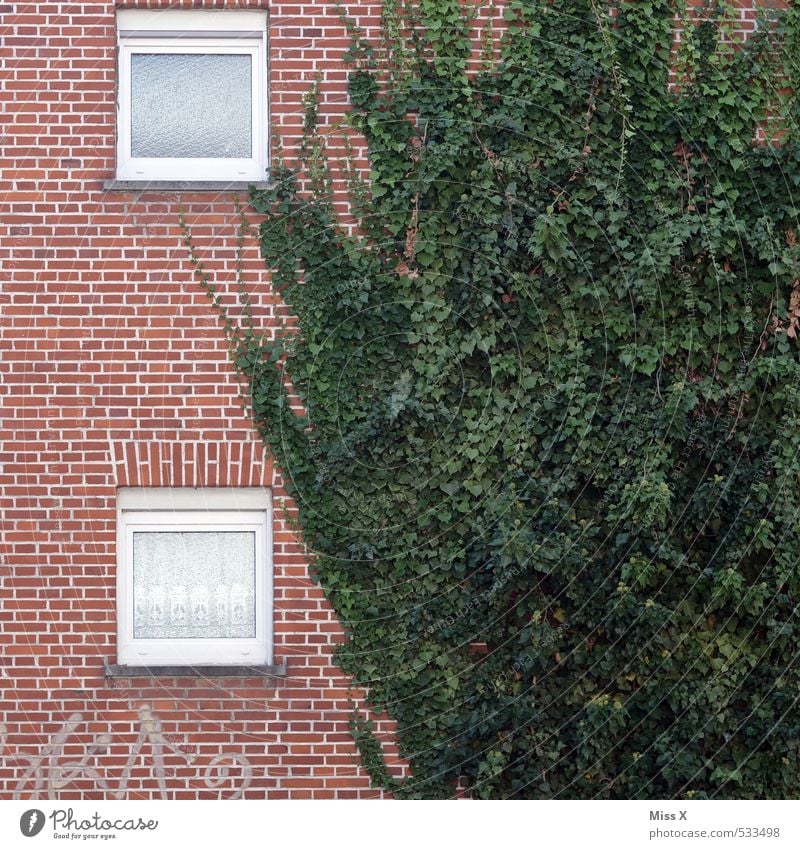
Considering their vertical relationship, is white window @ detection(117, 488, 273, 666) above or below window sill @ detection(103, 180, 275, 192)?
below

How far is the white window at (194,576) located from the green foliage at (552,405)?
46 centimetres

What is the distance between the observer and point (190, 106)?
8062 millimetres

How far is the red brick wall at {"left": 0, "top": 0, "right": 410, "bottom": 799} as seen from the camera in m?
7.68

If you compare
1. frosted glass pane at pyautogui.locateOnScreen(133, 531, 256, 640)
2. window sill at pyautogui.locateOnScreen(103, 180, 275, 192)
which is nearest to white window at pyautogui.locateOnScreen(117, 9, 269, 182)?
window sill at pyautogui.locateOnScreen(103, 180, 275, 192)

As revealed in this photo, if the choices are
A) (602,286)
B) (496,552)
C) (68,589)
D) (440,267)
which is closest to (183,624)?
(68,589)

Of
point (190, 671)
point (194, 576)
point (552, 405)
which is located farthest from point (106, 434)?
point (552, 405)

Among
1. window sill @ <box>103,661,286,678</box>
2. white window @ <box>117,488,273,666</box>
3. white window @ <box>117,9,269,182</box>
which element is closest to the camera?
window sill @ <box>103,661,286,678</box>

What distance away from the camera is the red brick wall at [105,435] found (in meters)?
7.68

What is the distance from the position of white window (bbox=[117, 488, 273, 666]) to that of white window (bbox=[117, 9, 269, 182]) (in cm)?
209

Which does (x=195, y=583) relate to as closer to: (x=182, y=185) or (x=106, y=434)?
(x=106, y=434)

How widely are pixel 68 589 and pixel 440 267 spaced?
3062 mm

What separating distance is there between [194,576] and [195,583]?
4 centimetres

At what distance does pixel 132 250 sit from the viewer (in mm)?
7809

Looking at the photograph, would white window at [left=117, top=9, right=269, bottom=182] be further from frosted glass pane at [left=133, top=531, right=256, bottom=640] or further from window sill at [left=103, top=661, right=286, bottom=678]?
window sill at [left=103, top=661, right=286, bottom=678]
